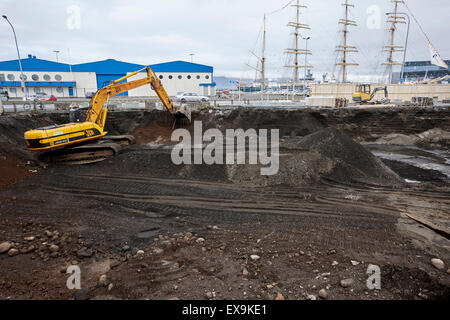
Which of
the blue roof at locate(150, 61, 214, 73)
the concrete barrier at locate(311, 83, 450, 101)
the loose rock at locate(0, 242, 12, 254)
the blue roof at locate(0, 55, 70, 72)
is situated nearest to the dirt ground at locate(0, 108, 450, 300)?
the loose rock at locate(0, 242, 12, 254)

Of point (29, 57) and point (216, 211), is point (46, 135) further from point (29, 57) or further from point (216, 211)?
point (29, 57)

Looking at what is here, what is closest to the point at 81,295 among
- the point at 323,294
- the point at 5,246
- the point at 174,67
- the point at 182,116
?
the point at 5,246

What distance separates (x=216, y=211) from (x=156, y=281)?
121 inches

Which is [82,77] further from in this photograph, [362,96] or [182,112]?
[362,96]

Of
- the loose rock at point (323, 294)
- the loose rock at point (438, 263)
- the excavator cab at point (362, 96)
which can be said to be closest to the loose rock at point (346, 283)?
the loose rock at point (323, 294)

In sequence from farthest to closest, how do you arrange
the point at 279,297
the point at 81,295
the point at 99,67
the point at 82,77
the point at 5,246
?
the point at 99,67 → the point at 82,77 → the point at 5,246 → the point at 81,295 → the point at 279,297

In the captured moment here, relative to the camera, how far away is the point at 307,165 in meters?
9.77

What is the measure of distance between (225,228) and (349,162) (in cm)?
653

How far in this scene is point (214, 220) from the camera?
676 cm

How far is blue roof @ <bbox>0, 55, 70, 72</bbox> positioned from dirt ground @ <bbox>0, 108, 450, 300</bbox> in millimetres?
38578

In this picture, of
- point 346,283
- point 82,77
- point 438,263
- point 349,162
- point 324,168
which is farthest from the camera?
point 82,77

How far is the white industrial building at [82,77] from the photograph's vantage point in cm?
4066

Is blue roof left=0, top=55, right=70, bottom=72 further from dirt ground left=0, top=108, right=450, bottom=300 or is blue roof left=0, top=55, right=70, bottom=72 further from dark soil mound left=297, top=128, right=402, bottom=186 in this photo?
Result: dark soil mound left=297, top=128, right=402, bottom=186

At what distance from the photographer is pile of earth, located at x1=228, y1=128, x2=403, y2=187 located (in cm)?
941
